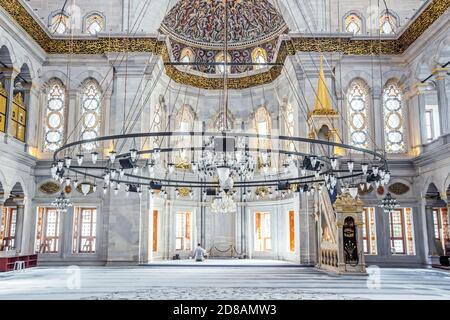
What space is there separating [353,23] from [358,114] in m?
3.28

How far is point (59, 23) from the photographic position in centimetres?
1644

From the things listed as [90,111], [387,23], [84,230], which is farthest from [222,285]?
[387,23]

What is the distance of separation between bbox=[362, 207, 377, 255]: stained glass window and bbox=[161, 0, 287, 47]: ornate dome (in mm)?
7641

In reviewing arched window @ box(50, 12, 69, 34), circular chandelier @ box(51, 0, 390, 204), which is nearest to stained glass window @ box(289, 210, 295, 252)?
circular chandelier @ box(51, 0, 390, 204)

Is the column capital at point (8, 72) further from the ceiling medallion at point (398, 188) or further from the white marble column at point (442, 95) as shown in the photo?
the white marble column at point (442, 95)

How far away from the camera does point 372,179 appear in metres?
10.6

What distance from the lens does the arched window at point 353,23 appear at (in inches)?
653

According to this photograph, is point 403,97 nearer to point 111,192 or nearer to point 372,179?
point 372,179

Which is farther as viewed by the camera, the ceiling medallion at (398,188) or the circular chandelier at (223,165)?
the ceiling medallion at (398,188)

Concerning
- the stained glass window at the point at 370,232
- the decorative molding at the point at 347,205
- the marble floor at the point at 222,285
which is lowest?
the marble floor at the point at 222,285

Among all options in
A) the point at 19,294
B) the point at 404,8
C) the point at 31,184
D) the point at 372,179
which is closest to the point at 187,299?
the point at 19,294

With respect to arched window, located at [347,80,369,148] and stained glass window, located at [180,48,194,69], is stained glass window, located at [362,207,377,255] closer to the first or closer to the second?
arched window, located at [347,80,369,148]

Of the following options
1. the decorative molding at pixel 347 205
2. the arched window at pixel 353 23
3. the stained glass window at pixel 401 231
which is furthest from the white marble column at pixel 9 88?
the stained glass window at pixel 401 231

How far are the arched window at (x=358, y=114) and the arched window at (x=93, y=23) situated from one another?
8.98m
